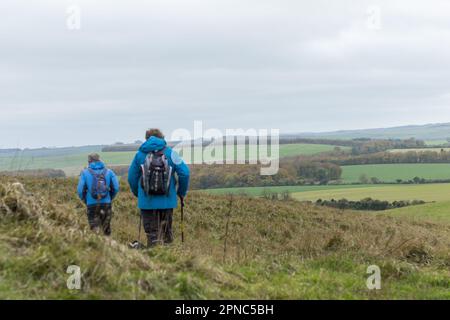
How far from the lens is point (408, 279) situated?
7.51m

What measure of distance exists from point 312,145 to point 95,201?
6628 centimetres

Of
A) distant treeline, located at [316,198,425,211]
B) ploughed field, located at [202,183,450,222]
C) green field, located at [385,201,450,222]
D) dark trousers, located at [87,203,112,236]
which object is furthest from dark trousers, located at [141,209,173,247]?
distant treeline, located at [316,198,425,211]

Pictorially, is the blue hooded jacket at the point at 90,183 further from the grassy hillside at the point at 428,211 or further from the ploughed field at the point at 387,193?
the ploughed field at the point at 387,193

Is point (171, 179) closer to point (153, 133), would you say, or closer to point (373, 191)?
point (153, 133)

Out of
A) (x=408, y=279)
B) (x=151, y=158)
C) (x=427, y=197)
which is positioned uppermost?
(x=151, y=158)

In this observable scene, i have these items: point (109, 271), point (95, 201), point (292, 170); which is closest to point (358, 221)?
point (95, 201)

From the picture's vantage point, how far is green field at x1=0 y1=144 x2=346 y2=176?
34.9ft

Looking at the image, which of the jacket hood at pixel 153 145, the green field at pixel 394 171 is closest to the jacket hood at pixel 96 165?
the jacket hood at pixel 153 145

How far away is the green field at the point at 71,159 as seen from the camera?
1065cm

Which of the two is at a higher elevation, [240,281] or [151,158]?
[151,158]

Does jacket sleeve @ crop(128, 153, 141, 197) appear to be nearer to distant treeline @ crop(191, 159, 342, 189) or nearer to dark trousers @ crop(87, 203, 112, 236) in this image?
dark trousers @ crop(87, 203, 112, 236)

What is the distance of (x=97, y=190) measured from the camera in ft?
32.3

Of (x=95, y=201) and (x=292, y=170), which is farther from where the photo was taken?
(x=292, y=170)
